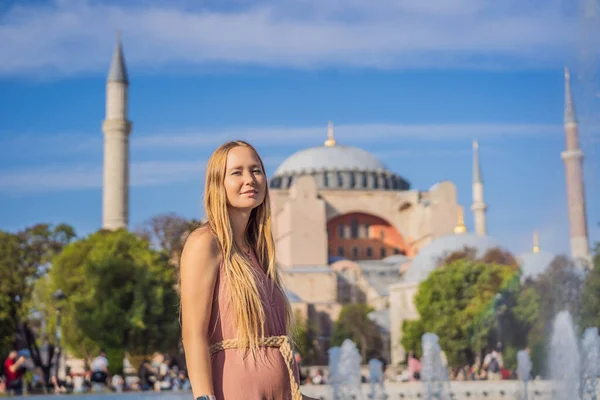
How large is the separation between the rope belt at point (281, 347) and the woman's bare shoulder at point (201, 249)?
0.20 metres

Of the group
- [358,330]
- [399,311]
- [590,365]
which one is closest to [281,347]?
[590,365]

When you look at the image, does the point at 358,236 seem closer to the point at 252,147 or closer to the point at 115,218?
the point at 115,218

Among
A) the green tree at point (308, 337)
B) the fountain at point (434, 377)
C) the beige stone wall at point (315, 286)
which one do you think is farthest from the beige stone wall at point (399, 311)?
the fountain at point (434, 377)

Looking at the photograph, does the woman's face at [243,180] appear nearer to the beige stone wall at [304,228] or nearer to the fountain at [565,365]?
the fountain at [565,365]

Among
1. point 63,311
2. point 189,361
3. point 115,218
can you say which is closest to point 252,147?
point 189,361

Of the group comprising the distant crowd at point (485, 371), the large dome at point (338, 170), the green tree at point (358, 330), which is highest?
the large dome at point (338, 170)

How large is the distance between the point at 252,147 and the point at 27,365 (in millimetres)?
12339

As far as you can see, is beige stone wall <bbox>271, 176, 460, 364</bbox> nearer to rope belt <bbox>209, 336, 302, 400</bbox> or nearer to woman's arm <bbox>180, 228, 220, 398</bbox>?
rope belt <bbox>209, 336, 302, 400</bbox>

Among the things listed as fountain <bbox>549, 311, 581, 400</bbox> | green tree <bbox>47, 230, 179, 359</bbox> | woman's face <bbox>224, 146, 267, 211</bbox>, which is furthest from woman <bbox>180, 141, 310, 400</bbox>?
green tree <bbox>47, 230, 179, 359</bbox>

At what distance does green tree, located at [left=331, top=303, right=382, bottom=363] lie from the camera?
4969 cm

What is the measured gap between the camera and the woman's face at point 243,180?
8.43 feet

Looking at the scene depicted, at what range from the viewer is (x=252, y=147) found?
103 inches

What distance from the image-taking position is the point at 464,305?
3791 centimetres

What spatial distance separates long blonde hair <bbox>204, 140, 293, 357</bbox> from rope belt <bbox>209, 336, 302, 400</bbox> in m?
0.02
